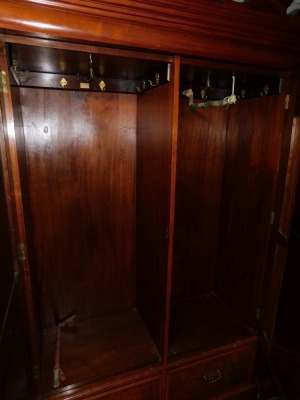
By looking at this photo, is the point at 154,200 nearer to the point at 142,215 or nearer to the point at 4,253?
the point at 142,215

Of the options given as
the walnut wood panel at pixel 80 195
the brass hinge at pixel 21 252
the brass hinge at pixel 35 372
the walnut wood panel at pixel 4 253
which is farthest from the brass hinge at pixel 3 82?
the brass hinge at pixel 35 372

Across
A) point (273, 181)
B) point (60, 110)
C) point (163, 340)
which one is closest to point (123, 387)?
point (163, 340)

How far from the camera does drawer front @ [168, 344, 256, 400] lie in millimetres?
1414

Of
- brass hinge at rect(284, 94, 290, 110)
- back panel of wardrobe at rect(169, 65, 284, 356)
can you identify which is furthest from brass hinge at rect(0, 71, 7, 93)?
brass hinge at rect(284, 94, 290, 110)

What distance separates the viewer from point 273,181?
1.36m

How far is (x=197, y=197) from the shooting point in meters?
1.81

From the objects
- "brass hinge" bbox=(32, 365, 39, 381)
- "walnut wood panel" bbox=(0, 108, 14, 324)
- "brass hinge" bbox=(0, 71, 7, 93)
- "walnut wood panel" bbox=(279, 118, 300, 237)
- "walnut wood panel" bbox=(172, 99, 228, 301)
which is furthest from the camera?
"walnut wood panel" bbox=(172, 99, 228, 301)

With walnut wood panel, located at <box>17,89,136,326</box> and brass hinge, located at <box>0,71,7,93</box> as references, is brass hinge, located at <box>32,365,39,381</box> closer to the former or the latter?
walnut wood panel, located at <box>17,89,136,326</box>

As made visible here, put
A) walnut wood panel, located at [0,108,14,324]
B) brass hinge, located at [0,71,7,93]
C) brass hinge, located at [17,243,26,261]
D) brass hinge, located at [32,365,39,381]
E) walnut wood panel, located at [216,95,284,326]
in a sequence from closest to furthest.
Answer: walnut wood panel, located at [0,108,14,324] < brass hinge, located at [0,71,7,93] < brass hinge, located at [17,243,26,261] < brass hinge, located at [32,365,39,381] < walnut wood panel, located at [216,95,284,326]

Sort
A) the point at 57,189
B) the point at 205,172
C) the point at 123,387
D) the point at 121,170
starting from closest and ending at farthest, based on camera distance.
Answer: the point at 123,387
the point at 57,189
the point at 121,170
the point at 205,172

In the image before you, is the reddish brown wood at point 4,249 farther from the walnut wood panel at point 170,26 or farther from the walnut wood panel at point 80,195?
the walnut wood panel at point 80,195

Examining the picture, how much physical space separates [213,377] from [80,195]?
1.30 metres

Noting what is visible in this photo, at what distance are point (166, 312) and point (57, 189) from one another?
0.87 metres

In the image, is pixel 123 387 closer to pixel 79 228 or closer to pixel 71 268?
pixel 71 268
